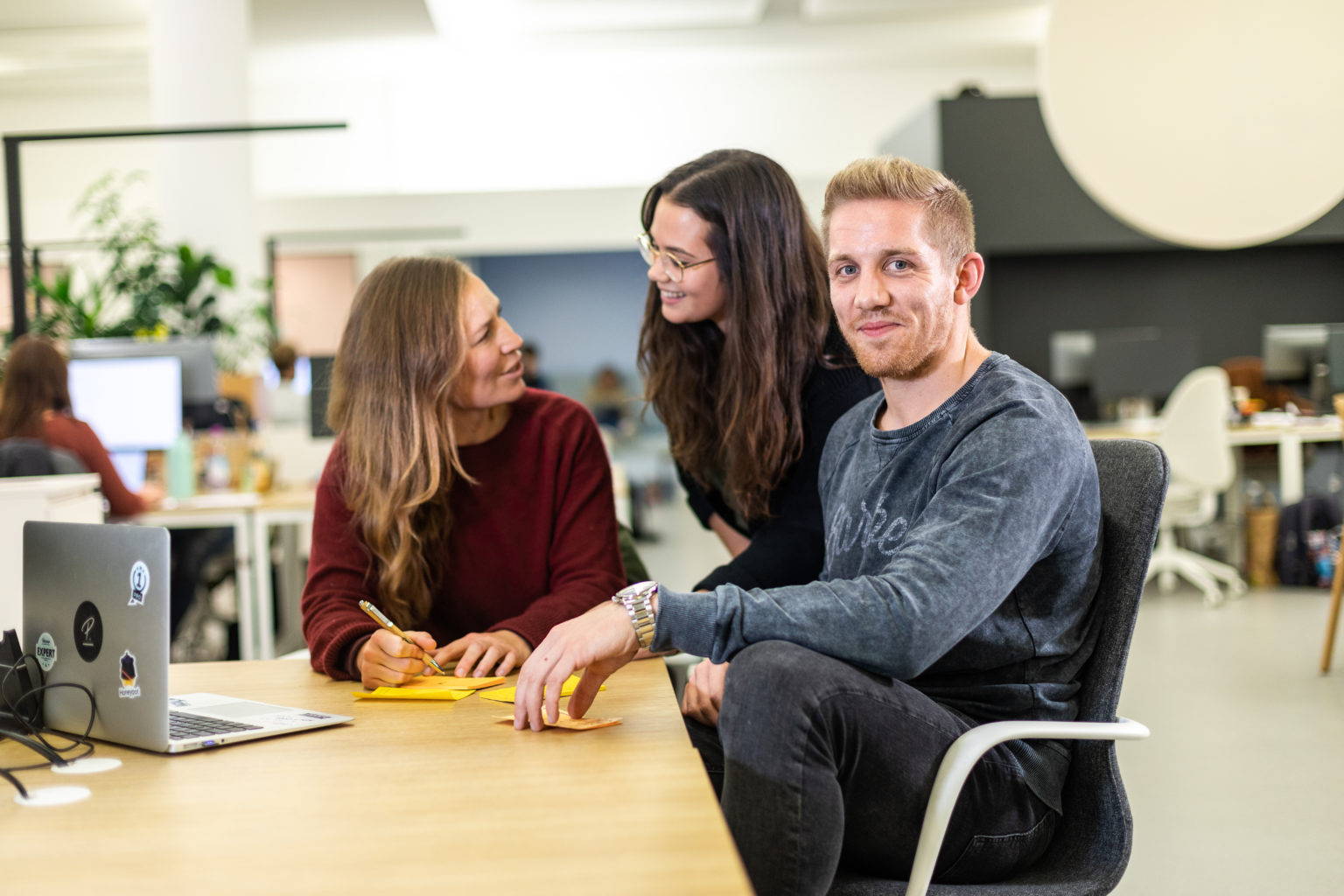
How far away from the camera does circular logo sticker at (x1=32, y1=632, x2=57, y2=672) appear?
1.28 m

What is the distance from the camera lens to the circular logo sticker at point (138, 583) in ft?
3.77

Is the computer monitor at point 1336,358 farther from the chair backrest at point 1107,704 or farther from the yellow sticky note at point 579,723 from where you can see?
the yellow sticky note at point 579,723

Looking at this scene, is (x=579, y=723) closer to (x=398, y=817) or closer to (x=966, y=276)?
(x=398, y=817)

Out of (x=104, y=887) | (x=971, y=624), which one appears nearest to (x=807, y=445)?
(x=971, y=624)

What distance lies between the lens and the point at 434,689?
1390 millimetres

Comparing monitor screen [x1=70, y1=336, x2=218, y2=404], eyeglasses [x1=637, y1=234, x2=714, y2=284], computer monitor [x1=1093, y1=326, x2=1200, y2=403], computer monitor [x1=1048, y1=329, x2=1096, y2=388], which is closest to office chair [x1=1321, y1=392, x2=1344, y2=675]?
computer monitor [x1=1093, y1=326, x2=1200, y2=403]

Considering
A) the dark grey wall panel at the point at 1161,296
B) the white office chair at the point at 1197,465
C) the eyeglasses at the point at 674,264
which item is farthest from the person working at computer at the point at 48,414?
the dark grey wall panel at the point at 1161,296

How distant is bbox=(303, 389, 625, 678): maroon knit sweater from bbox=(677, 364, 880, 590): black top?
0.21 meters

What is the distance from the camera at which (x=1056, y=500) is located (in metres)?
1.23

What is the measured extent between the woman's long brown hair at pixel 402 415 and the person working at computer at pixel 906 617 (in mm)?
565

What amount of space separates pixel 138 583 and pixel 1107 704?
1.03 metres

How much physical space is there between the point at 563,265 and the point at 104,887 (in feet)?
42.2

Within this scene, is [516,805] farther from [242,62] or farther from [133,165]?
[133,165]

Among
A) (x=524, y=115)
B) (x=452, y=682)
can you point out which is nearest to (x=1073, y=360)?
(x=524, y=115)
